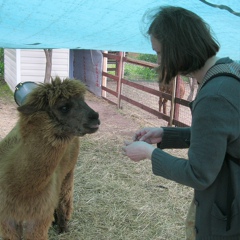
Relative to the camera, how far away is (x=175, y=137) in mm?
1732

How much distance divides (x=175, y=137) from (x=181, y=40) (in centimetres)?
61

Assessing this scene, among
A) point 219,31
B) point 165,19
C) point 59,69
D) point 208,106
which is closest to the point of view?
point 208,106

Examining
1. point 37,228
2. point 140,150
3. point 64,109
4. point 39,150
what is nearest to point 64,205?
point 37,228

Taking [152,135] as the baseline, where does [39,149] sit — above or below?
below

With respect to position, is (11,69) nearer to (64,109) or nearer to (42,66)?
(42,66)

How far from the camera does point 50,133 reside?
6.93ft

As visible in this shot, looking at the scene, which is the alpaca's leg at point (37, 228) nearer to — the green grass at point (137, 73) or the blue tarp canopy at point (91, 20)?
the blue tarp canopy at point (91, 20)

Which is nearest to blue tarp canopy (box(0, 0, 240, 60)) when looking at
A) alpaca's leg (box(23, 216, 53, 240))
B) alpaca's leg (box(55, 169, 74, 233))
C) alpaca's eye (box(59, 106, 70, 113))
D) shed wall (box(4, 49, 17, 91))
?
alpaca's eye (box(59, 106, 70, 113))

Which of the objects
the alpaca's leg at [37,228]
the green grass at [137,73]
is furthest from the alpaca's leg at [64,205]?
the green grass at [137,73]

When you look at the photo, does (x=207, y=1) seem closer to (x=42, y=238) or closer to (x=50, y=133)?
(x=50, y=133)

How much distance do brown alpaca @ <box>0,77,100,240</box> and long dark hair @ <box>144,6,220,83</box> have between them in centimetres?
97

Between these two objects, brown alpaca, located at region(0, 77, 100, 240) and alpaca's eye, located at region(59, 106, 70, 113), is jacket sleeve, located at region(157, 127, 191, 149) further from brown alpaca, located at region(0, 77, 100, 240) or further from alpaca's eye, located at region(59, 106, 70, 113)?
alpaca's eye, located at region(59, 106, 70, 113)

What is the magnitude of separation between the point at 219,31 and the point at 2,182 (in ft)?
7.01

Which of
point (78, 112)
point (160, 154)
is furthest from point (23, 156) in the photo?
point (160, 154)
